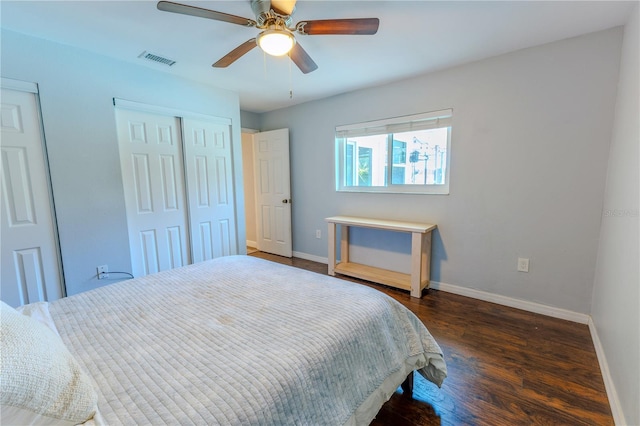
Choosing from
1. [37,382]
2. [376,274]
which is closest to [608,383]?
[376,274]

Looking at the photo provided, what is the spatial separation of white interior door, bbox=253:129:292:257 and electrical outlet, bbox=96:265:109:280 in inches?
88.3

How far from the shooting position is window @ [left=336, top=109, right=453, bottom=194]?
111 inches

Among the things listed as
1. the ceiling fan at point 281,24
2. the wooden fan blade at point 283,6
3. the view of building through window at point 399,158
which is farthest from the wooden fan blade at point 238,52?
the view of building through window at point 399,158

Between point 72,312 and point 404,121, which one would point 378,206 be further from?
point 72,312

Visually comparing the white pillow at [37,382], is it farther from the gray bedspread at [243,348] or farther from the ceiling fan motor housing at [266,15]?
the ceiling fan motor housing at [266,15]

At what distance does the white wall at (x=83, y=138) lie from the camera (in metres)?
2.07

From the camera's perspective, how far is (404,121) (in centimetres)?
295

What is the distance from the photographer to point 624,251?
1.49 meters

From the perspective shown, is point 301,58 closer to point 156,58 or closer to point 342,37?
point 342,37

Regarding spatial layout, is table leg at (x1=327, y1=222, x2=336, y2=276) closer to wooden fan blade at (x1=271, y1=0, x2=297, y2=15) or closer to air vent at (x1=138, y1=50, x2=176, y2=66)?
wooden fan blade at (x1=271, y1=0, x2=297, y2=15)

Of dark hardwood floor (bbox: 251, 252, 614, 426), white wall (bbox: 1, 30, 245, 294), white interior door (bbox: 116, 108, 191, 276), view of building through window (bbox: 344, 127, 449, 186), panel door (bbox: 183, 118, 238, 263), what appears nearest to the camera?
dark hardwood floor (bbox: 251, 252, 614, 426)

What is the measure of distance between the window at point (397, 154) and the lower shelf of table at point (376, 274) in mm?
974

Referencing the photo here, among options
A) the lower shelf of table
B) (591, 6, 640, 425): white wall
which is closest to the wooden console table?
the lower shelf of table

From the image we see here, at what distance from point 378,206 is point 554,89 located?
187 centimetres
